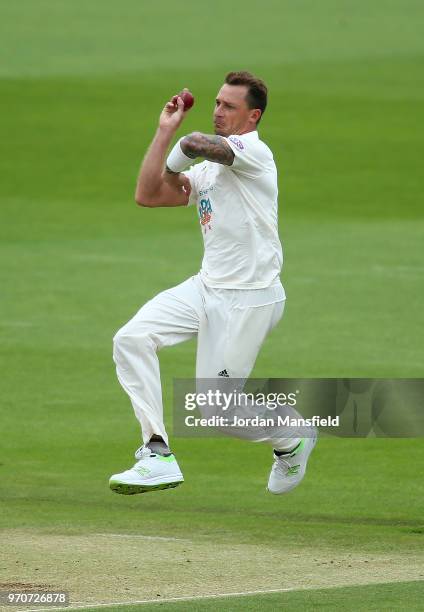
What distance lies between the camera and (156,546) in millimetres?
10562

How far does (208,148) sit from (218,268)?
2.94 feet

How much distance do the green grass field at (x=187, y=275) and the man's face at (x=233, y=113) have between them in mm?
2818

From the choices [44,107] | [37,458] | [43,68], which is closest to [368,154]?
[44,107]

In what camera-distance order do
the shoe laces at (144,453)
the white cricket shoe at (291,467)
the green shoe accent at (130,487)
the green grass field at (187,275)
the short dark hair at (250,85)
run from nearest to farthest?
the green shoe accent at (130,487), the shoe laces at (144,453), the green grass field at (187,275), the short dark hair at (250,85), the white cricket shoe at (291,467)

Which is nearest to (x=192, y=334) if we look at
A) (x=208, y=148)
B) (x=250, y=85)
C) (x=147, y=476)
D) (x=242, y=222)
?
(x=242, y=222)

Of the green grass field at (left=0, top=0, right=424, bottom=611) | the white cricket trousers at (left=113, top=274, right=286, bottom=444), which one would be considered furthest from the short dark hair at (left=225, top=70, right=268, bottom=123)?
the green grass field at (left=0, top=0, right=424, bottom=611)

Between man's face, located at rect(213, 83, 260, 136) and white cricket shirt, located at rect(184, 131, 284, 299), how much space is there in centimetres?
14

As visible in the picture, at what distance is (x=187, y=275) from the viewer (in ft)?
74.6

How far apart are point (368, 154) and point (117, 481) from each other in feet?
83.7

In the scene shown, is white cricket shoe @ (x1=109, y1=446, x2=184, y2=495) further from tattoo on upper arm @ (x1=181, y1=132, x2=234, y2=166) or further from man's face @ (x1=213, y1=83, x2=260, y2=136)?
man's face @ (x1=213, y1=83, x2=260, y2=136)

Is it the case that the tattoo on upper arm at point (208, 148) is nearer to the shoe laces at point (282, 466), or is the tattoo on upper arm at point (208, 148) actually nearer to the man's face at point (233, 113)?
the man's face at point (233, 113)

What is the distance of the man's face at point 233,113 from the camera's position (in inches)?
409

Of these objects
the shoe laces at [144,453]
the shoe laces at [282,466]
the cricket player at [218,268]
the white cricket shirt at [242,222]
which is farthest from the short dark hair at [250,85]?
the shoe laces at [282,466]

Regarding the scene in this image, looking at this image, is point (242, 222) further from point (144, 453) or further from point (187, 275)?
point (187, 275)
